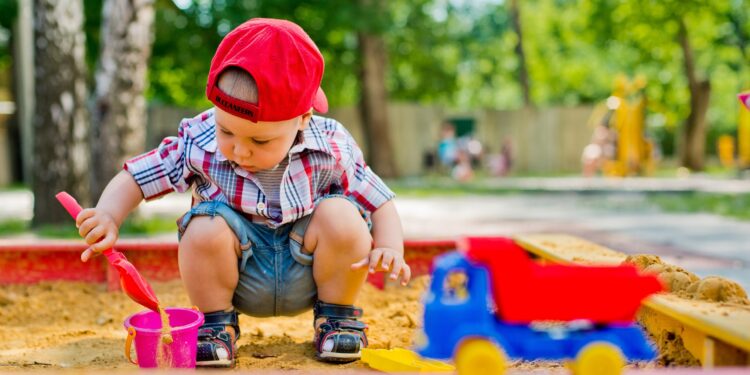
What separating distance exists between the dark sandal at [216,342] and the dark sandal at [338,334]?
0.75 feet

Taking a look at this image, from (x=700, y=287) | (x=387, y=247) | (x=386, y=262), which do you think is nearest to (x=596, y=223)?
(x=700, y=287)

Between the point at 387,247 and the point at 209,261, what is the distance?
1.48ft

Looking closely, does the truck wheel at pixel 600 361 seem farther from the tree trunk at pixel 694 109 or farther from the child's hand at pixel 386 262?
the tree trunk at pixel 694 109

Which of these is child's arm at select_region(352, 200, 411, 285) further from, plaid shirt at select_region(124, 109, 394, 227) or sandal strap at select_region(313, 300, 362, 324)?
sandal strap at select_region(313, 300, 362, 324)

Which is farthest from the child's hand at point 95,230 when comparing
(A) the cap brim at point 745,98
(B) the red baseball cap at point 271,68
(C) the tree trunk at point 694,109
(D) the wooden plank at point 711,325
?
(C) the tree trunk at point 694,109

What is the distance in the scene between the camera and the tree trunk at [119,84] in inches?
243

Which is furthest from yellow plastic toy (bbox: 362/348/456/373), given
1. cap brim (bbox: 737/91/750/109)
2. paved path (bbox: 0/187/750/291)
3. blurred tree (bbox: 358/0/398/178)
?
blurred tree (bbox: 358/0/398/178)

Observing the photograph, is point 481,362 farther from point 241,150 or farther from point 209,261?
point 209,261

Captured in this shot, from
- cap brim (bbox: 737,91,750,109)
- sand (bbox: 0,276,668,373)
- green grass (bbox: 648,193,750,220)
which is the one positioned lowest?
sand (bbox: 0,276,668,373)

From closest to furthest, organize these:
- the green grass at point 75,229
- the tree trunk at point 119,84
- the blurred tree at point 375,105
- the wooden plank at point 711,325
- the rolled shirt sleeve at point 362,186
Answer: the wooden plank at point 711,325, the rolled shirt sleeve at point 362,186, the green grass at point 75,229, the tree trunk at point 119,84, the blurred tree at point 375,105

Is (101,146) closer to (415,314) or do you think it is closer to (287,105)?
(415,314)

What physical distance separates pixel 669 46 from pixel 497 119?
4.57 meters

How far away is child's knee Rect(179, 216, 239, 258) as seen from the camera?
1.96 metres

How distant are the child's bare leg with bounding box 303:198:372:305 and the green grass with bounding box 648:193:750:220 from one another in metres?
5.72
